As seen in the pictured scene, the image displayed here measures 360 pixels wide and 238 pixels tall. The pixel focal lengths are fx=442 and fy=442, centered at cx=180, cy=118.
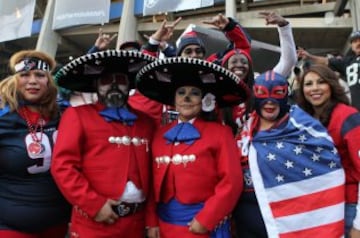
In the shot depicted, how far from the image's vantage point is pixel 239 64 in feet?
11.5

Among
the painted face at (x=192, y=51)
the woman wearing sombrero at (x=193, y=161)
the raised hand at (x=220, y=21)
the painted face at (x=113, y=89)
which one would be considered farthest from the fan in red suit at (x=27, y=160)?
the raised hand at (x=220, y=21)

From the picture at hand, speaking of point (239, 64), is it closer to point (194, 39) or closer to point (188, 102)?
point (194, 39)

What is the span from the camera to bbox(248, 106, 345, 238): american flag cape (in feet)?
8.53

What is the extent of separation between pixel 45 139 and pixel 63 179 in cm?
51

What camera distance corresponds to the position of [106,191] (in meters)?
2.69

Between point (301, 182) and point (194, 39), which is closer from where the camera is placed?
point (301, 182)

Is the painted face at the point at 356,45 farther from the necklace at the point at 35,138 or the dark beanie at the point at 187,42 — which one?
the necklace at the point at 35,138

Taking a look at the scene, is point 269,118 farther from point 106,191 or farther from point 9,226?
point 9,226

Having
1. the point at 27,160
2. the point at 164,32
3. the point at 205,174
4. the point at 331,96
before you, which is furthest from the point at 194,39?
the point at 27,160

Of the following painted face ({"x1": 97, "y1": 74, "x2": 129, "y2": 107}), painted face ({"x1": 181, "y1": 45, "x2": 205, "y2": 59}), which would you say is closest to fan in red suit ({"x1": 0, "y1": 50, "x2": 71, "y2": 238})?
painted face ({"x1": 97, "y1": 74, "x2": 129, "y2": 107})

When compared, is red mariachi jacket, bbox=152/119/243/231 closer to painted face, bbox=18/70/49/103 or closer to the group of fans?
the group of fans

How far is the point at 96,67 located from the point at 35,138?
63 cm

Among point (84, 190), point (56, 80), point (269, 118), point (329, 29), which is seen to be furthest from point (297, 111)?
point (329, 29)

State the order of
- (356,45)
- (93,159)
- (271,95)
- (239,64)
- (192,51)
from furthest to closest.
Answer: (356,45) < (192,51) < (239,64) < (271,95) < (93,159)
